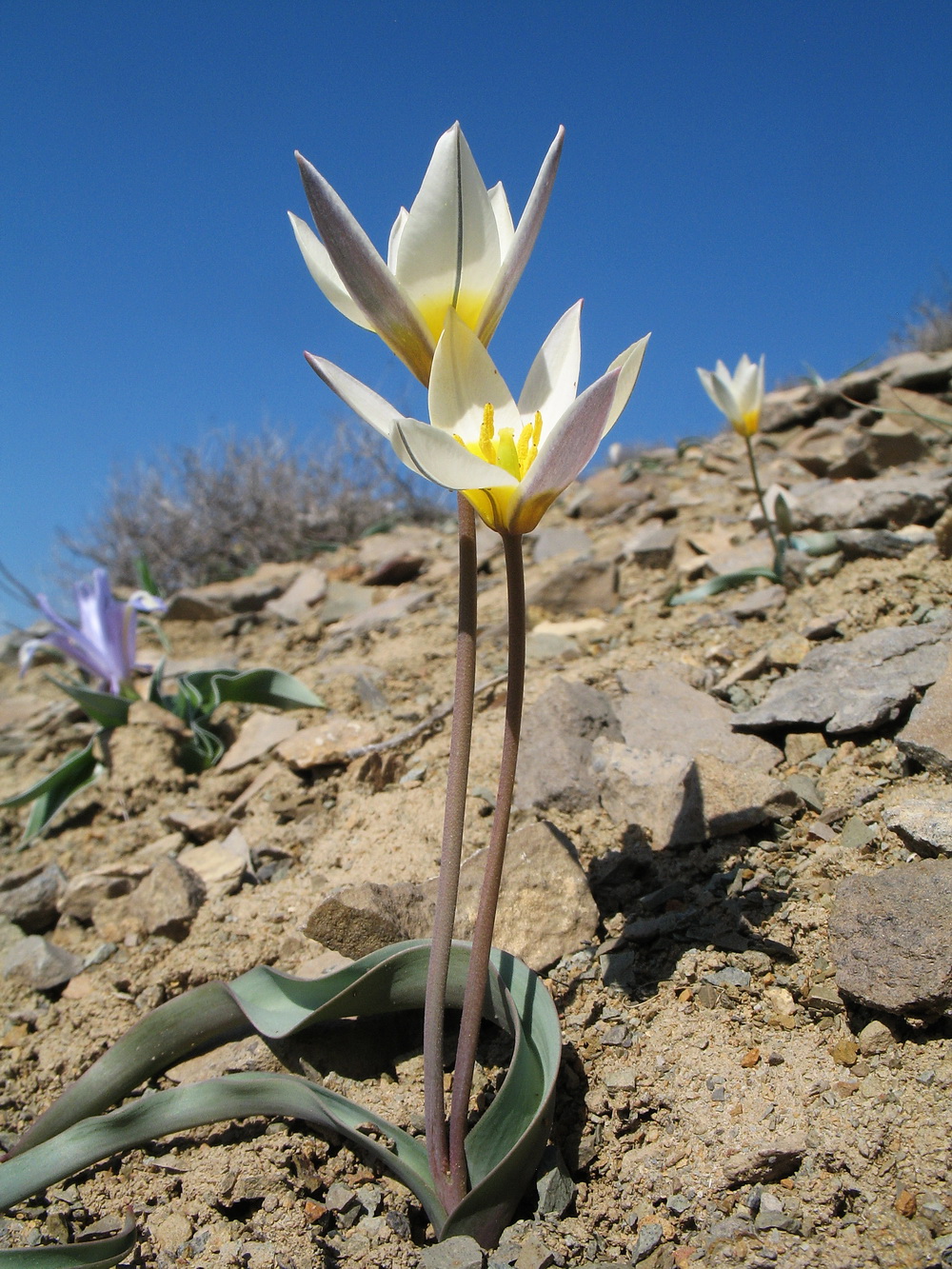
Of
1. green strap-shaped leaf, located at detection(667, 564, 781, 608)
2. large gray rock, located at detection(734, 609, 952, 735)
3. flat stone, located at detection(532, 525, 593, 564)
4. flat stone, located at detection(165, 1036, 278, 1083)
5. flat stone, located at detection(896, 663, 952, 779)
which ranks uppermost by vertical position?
flat stone, located at detection(532, 525, 593, 564)

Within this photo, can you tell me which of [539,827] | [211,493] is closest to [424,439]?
[539,827]

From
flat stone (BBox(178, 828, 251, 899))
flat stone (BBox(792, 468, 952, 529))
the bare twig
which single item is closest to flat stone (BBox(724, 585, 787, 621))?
flat stone (BBox(792, 468, 952, 529))

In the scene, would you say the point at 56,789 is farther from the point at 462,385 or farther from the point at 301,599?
the point at 462,385

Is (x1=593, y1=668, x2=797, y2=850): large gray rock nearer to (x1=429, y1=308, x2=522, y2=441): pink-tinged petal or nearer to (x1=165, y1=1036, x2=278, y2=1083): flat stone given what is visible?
(x1=165, y1=1036, x2=278, y2=1083): flat stone

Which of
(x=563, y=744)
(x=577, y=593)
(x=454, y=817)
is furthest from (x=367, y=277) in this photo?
(x=577, y=593)

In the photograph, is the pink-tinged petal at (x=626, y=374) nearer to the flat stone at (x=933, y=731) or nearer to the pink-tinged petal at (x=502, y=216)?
the pink-tinged petal at (x=502, y=216)

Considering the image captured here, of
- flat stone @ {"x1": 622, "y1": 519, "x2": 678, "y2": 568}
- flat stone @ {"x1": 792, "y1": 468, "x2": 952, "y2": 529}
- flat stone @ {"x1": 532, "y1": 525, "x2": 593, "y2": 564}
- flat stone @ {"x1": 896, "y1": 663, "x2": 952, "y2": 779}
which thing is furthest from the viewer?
flat stone @ {"x1": 532, "y1": 525, "x2": 593, "y2": 564}

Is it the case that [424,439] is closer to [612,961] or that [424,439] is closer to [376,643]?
[612,961]
